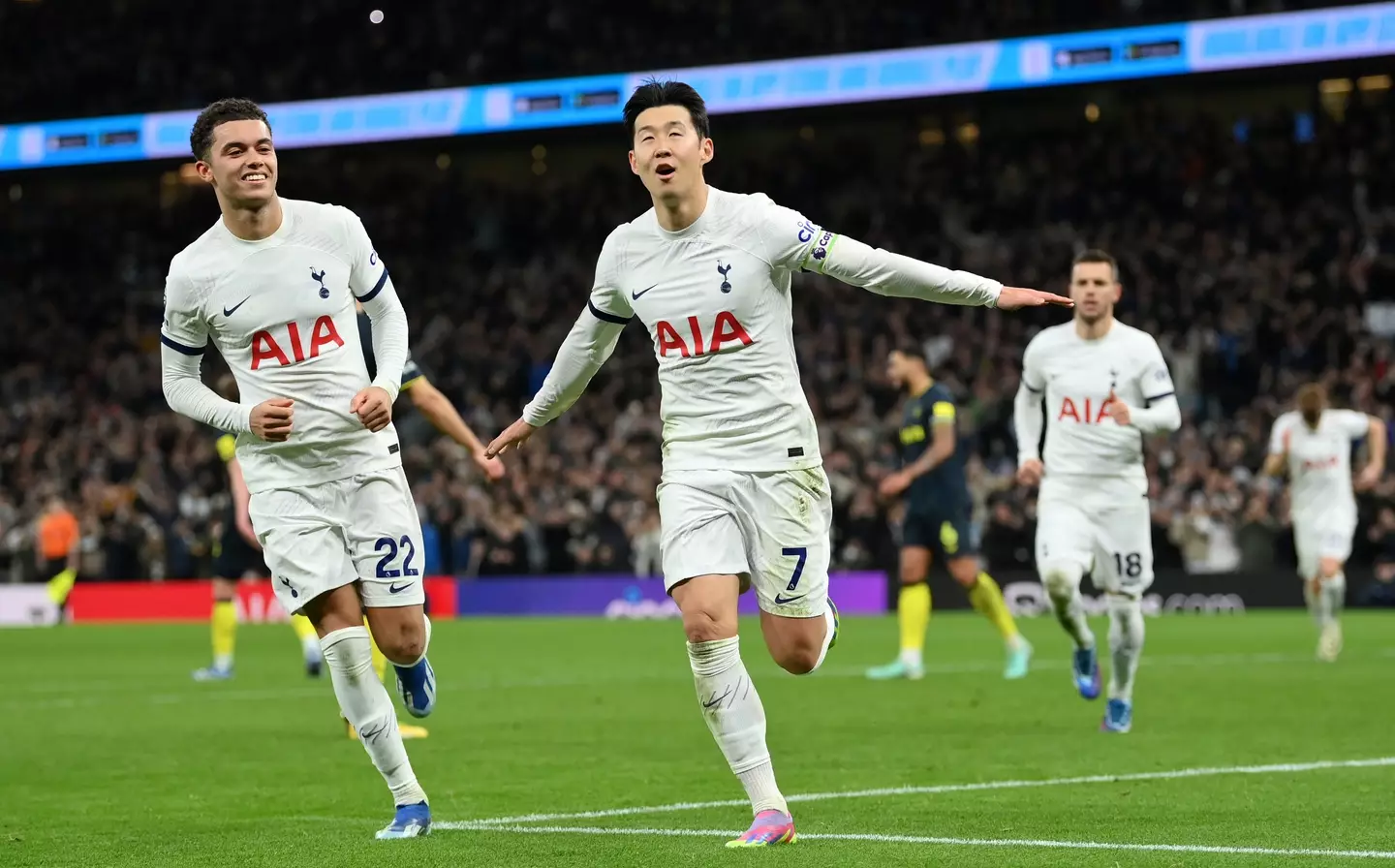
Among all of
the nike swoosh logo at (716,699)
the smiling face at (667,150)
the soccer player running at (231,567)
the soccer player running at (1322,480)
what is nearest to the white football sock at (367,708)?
the nike swoosh logo at (716,699)

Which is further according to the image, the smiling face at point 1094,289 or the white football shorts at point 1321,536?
the white football shorts at point 1321,536

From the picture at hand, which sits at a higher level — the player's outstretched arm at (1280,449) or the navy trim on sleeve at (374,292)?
the navy trim on sleeve at (374,292)

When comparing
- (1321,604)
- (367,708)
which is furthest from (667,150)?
(1321,604)

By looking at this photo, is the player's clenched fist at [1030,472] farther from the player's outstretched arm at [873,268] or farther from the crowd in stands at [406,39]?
the crowd in stands at [406,39]

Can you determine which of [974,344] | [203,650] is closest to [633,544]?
[974,344]

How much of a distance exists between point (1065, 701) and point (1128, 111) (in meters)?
24.6

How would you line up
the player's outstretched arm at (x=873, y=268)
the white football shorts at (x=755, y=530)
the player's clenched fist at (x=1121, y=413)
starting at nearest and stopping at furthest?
the player's outstretched arm at (x=873, y=268)
the white football shorts at (x=755, y=530)
the player's clenched fist at (x=1121, y=413)

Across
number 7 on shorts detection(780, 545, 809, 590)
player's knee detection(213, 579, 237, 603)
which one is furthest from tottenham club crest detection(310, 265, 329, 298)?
player's knee detection(213, 579, 237, 603)

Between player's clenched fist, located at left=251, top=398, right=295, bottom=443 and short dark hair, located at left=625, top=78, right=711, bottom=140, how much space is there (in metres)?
1.64

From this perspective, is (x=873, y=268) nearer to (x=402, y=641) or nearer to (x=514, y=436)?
(x=514, y=436)

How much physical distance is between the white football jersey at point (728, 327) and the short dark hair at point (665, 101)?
13.2 inches

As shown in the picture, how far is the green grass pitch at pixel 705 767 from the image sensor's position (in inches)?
285

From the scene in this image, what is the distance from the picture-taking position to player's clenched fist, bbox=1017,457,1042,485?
1166 centimetres

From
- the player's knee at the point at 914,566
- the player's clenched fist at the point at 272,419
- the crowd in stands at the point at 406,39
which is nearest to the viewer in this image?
the player's clenched fist at the point at 272,419
